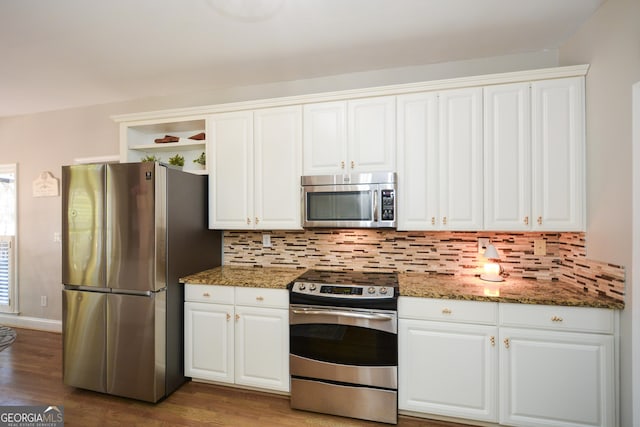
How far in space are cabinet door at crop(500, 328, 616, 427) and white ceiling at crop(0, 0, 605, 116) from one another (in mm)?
2055

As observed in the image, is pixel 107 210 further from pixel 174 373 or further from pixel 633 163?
pixel 633 163

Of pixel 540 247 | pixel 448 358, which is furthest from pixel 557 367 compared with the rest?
pixel 540 247

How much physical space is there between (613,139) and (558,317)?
3.67ft

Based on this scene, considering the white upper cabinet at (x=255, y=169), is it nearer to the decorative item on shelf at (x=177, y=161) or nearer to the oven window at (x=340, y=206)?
the oven window at (x=340, y=206)

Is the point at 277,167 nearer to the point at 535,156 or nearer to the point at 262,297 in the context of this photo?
the point at 262,297

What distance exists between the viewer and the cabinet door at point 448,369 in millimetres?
1908

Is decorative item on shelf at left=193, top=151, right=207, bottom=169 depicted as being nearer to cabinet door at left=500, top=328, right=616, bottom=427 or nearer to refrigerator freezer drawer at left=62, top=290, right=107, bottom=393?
refrigerator freezer drawer at left=62, top=290, right=107, bottom=393

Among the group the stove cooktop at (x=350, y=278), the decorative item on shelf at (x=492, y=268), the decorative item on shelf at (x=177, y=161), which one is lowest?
the stove cooktop at (x=350, y=278)

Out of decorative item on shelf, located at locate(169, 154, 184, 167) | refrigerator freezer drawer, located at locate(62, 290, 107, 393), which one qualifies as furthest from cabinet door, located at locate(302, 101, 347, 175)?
refrigerator freezer drawer, located at locate(62, 290, 107, 393)

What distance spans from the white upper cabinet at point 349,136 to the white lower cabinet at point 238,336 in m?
1.12

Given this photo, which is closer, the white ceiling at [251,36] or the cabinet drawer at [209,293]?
the white ceiling at [251,36]

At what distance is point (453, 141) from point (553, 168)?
0.68m

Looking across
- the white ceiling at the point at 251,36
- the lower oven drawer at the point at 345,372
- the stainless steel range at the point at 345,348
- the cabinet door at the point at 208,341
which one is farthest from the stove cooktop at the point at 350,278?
the white ceiling at the point at 251,36

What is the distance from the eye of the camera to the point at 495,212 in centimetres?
215
